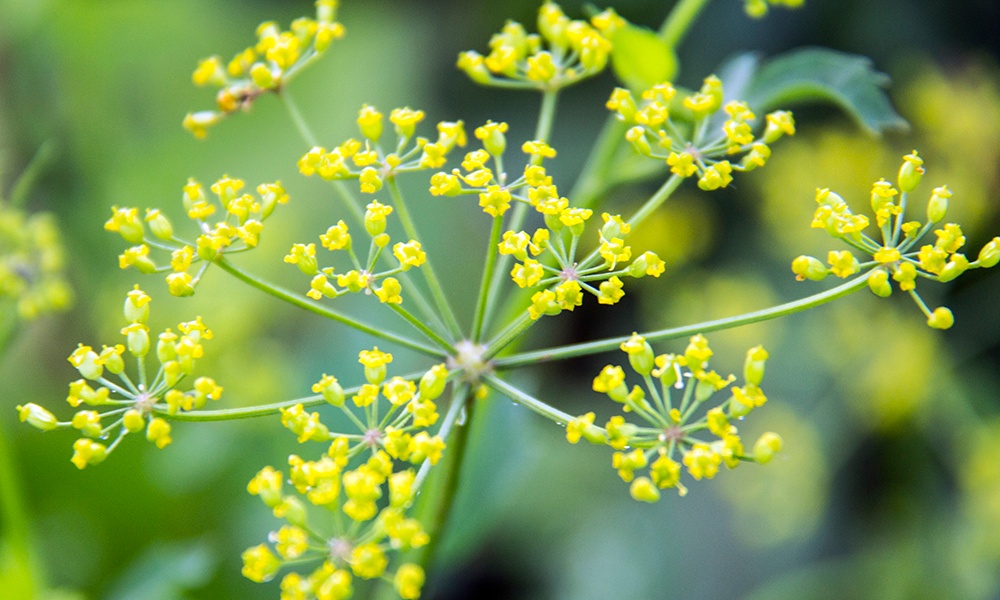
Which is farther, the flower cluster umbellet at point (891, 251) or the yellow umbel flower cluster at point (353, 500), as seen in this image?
the flower cluster umbellet at point (891, 251)

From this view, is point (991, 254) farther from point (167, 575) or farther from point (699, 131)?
point (167, 575)

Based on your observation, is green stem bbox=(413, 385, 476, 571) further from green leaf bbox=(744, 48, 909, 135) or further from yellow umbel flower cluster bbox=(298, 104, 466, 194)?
green leaf bbox=(744, 48, 909, 135)

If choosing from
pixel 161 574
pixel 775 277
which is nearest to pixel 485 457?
pixel 161 574

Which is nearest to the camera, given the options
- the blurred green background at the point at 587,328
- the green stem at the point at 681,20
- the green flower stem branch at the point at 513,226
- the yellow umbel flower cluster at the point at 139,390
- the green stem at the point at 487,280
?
the yellow umbel flower cluster at the point at 139,390

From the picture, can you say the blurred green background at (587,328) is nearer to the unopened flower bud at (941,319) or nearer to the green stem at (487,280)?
the green stem at (487,280)

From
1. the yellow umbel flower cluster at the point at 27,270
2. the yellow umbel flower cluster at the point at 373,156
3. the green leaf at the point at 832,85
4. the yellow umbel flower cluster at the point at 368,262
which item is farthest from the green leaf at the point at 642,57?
the yellow umbel flower cluster at the point at 27,270

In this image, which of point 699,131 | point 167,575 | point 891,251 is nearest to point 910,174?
point 891,251

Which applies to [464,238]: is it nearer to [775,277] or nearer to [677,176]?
[775,277]
